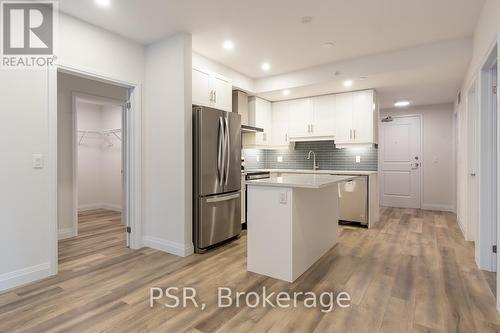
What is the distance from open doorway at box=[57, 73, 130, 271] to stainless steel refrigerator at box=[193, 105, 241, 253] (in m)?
1.02

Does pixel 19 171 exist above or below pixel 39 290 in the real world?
above

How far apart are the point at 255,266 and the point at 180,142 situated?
1685 millimetres

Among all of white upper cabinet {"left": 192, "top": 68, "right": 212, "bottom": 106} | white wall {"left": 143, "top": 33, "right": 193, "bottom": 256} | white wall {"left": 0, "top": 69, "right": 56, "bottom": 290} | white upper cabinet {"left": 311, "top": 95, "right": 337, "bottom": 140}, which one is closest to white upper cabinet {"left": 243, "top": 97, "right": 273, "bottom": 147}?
white upper cabinet {"left": 311, "top": 95, "right": 337, "bottom": 140}

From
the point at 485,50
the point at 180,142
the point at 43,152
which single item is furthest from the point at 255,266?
the point at 485,50

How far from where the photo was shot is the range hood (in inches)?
195

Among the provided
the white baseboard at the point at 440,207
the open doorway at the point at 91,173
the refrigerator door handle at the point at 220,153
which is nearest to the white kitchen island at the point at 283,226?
the refrigerator door handle at the point at 220,153

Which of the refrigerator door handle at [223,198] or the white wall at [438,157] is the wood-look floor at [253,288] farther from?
the white wall at [438,157]

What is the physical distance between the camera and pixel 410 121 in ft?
21.4

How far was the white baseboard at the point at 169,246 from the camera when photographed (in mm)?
3328

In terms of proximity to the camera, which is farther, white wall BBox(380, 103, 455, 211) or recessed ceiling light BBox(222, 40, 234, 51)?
white wall BBox(380, 103, 455, 211)

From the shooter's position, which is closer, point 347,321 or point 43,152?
point 347,321

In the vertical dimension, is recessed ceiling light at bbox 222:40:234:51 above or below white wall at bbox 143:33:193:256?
above

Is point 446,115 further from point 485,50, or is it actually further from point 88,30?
point 88,30

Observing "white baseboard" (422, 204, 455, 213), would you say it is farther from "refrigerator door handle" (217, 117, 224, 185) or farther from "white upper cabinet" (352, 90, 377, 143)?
"refrigerator door handle" (217, 117, 224, 185)
